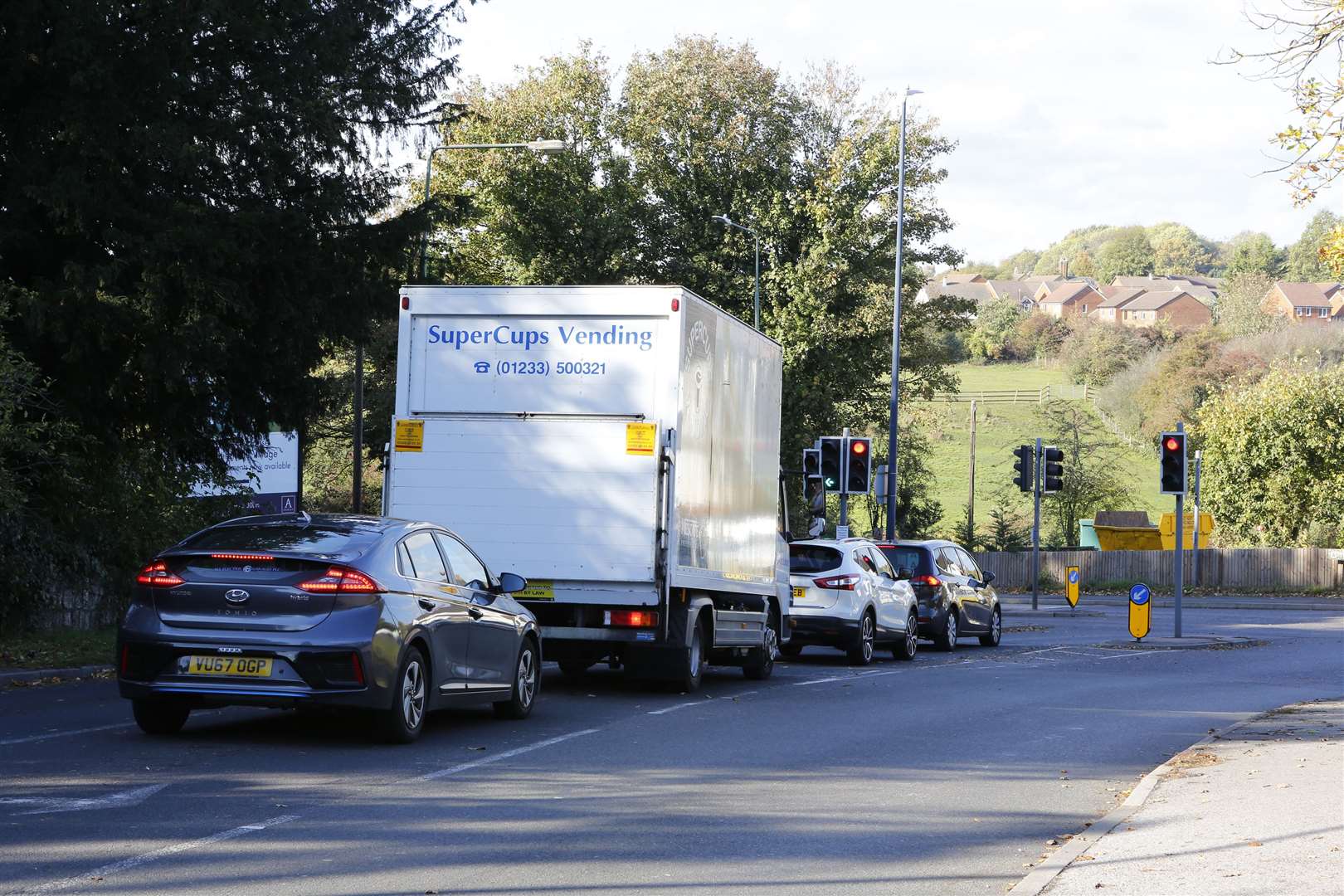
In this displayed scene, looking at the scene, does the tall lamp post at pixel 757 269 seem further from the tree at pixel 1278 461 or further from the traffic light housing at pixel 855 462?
the tree at pixel 1278 461

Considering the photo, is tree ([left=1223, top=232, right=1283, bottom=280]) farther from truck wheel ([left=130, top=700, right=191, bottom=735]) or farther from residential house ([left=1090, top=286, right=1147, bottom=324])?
truck wheel ([left=130, top=700, right=191, bottom=735])

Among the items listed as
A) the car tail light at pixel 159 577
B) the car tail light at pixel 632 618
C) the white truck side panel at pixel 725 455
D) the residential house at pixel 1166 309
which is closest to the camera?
the car tail light at pixel 159 577

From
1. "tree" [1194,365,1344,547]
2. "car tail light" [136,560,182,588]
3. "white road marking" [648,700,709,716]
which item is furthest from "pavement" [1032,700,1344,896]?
"tree" [1194,365,1344,547]

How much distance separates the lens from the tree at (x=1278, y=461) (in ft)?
191

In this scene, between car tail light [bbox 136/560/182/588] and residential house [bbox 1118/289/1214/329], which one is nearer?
car tail light [bbox 136/560/182/588]

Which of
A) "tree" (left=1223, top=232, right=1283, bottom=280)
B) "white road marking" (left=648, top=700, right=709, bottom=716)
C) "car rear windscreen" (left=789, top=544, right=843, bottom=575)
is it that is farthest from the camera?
"tree" (left=1223, top=232, right=1283, bottom=280)

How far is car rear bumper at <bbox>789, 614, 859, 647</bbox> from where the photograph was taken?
850 inches

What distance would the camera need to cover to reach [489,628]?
1245 cm

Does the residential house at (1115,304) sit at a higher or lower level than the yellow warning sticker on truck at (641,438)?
higher

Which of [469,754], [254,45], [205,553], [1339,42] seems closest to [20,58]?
[254,45]

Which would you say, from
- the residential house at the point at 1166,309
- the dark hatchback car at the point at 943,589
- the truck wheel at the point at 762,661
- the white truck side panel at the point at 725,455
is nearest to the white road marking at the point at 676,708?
the white truck side panel at the point at 725,455

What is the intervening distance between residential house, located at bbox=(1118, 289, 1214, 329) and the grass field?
57.2m

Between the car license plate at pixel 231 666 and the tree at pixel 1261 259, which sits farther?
the tree at pixel 1261 259

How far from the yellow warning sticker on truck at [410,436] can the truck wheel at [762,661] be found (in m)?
5.08
